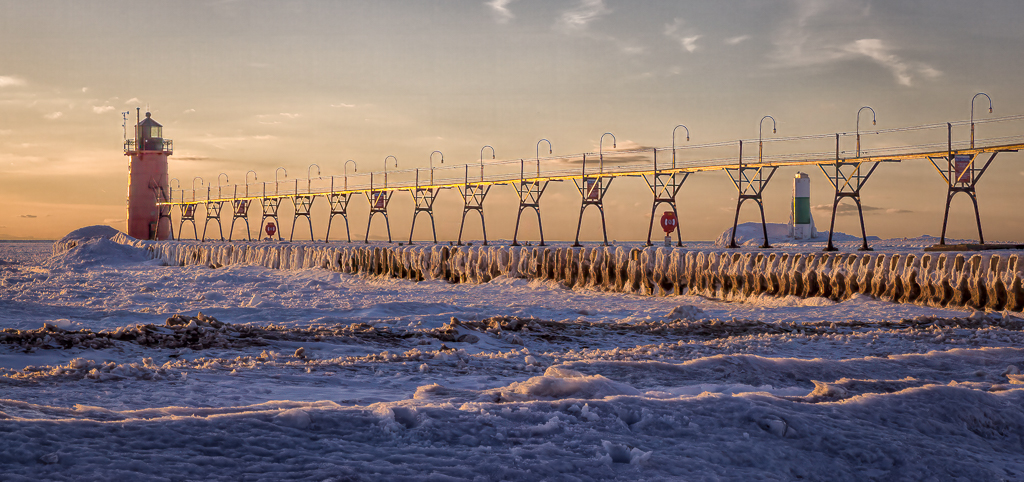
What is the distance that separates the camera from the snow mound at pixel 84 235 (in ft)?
184

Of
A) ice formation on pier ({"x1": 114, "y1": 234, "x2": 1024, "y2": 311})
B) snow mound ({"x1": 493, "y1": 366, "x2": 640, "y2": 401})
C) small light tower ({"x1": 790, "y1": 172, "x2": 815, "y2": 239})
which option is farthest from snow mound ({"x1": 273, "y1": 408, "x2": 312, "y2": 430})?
small light tower ({"x1": 790, "y1": 172, "x2": 815, "y2": 239})

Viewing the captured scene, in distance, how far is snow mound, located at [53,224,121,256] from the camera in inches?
2213

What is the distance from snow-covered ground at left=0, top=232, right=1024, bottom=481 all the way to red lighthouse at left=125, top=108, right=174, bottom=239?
4660 centimetres

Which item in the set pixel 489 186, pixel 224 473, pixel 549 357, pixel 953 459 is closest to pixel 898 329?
pixel 549 357

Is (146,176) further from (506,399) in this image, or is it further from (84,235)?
(506,399)

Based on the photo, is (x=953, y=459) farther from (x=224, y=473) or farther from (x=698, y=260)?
(x=698, y=260)

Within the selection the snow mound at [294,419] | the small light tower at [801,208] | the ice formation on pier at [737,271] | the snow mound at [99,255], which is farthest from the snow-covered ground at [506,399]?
the small light tower at [801,208]

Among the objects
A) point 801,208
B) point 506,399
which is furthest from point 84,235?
point 506,399

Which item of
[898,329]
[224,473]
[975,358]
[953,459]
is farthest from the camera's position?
[898,329]

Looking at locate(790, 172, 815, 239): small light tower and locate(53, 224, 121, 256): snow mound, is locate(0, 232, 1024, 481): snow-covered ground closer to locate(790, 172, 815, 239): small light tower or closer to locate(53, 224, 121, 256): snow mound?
locate(790, 172, 815, 239): small light tower

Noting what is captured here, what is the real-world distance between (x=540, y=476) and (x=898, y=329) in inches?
367

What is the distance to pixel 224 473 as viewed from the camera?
127 inches

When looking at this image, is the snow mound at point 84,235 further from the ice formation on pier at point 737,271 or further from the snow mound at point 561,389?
the snow mound at point 561,389

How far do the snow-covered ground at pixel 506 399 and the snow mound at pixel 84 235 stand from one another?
49.3 meters
